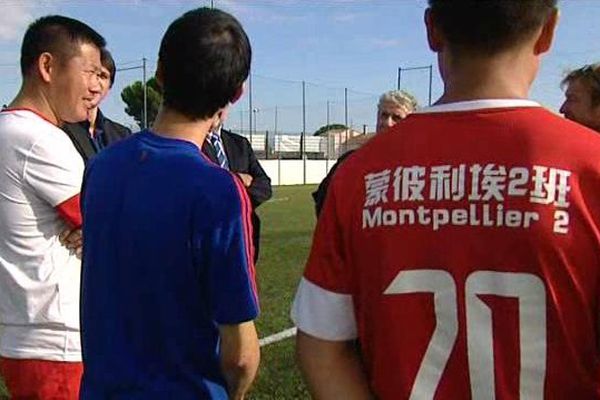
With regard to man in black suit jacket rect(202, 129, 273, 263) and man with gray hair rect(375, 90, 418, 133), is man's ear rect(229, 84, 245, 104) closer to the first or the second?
man in black suit jacket rect(202, 129, 273, 263)

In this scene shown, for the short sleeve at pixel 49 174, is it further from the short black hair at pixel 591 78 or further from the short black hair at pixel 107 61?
the short black hair at pixel 591 78

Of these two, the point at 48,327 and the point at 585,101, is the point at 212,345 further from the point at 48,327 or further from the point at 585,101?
the point at 585,101

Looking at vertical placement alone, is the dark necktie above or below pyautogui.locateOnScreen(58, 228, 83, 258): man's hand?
above

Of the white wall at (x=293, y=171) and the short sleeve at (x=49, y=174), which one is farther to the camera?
the white wall at (x=293, y=171)

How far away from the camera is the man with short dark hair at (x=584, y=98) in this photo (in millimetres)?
3598

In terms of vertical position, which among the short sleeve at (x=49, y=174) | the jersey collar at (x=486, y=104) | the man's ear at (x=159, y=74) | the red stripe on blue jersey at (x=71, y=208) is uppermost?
the man's ear at (x=159, y=74)

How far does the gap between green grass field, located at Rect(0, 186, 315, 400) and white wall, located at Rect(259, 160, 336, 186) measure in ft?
67.2

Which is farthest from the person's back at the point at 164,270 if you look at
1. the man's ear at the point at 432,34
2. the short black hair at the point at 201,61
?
the man's ear at the point at 432,34

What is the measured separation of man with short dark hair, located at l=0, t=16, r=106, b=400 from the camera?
2281mm

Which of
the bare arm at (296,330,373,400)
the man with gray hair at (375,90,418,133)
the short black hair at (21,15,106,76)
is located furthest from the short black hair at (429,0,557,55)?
the man with gray hair at (375,90,418,133)

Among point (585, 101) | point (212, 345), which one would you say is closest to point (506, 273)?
point (212, 345)

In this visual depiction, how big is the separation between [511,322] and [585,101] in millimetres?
2733

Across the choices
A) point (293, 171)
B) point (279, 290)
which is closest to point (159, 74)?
point (279, 290)

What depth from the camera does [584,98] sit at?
3645mm
